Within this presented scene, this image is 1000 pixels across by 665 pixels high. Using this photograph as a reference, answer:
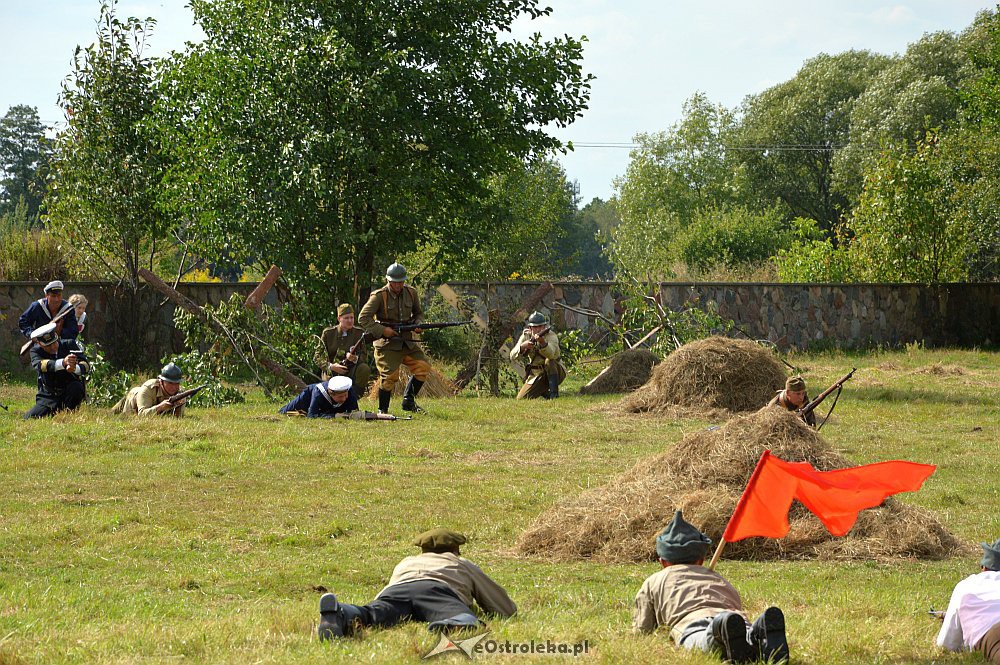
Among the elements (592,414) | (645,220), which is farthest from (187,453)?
(645,220)

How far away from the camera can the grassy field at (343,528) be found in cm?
582

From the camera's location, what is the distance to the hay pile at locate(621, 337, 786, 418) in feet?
56.6

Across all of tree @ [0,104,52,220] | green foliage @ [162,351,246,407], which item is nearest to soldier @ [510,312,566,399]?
green foliage @ [162,351,246,407]

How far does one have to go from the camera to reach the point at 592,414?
682 inches

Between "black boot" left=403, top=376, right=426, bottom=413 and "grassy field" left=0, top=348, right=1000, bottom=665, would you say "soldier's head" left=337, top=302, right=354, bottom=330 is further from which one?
"grassy field" left=0, top=348, right=1000, bottom=665

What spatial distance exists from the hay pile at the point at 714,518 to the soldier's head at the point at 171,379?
307 inches

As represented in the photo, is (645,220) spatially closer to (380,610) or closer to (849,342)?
(849,342)

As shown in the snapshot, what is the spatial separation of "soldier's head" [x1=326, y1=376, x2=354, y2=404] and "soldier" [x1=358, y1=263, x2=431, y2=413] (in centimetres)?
95

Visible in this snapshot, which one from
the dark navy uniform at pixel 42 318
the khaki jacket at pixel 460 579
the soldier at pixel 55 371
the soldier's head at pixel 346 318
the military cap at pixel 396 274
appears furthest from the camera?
the soldier's head at pixel 346 318

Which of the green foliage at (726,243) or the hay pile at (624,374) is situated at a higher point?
the green foliage at (726,243)

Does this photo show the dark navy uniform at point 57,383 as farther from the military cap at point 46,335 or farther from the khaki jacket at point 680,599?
the khaki jacket at point 680,599

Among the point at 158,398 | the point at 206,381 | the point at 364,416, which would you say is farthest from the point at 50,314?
the point at 364,416

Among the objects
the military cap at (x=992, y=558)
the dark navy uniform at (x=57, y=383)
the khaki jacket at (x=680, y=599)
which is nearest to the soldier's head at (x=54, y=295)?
the dark navy uniform at (x=57, y=383)

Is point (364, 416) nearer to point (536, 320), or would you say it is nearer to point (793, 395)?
point (536, 320)
